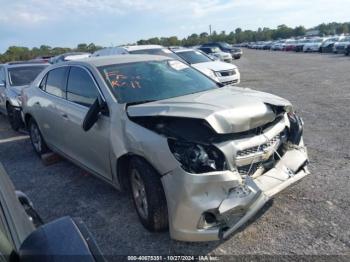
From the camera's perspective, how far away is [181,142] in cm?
323

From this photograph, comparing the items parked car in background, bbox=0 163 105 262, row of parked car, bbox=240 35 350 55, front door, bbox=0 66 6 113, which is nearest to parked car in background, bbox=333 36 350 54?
row of parked car, bbox=240 35 350 55

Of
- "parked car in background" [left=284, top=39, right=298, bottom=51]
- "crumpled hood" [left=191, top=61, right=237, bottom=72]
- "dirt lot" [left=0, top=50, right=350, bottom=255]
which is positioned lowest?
"parked car in background" [left=284, top=39, right=298, bottom=51]

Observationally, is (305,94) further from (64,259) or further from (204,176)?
(64,259)

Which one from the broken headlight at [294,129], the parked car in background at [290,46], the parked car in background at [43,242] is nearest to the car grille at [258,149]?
the broken headlight at [294,129]

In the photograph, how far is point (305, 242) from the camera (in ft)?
10.7

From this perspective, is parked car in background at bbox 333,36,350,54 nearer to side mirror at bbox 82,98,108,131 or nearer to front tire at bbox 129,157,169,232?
side mirror at bbox 82,98,108,131

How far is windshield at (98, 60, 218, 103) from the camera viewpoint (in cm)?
416

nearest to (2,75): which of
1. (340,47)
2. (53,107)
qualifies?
(53,107)

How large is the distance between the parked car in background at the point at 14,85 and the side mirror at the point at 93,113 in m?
5.28

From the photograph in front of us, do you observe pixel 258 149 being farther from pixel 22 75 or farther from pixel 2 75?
pixel 2 75

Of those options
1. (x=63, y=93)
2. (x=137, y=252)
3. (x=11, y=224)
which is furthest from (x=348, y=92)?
(x=11, y=224)

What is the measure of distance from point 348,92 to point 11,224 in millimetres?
11031

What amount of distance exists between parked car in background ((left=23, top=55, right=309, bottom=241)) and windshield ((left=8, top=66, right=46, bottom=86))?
5.36m

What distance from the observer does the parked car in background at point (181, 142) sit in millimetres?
3068
